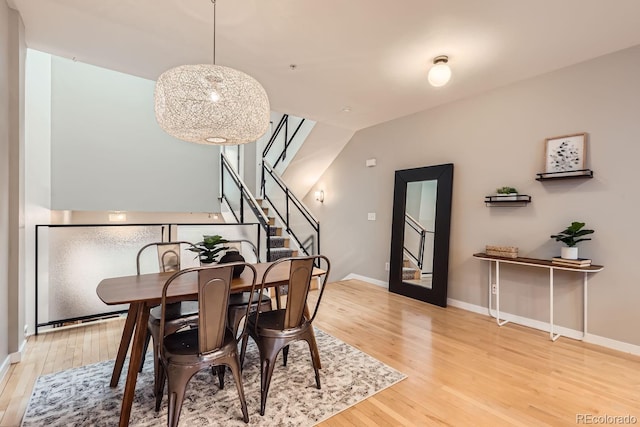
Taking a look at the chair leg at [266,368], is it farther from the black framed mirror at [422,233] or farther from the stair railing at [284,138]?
the stair railing at [284,138]

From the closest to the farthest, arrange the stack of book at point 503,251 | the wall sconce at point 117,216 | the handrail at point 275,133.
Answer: the stack of book at point 503,251 < the wall sconce at point 117,216 < the handrail at point 275,133

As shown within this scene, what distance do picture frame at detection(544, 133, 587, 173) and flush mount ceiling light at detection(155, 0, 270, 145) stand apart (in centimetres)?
299

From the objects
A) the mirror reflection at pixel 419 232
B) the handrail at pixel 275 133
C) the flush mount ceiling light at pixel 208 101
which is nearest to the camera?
the flush mount ceiling light at pixel 208 101

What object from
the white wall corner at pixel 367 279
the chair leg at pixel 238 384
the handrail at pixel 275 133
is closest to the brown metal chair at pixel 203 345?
the chair leg at pixel 238 384

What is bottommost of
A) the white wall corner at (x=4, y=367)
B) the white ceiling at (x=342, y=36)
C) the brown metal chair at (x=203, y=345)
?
the white wall corner at (x=4, y=367)

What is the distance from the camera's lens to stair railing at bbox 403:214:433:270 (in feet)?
14.6

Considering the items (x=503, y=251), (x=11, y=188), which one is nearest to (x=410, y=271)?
(x=503, y=251)

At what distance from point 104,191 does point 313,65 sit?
4.35 m

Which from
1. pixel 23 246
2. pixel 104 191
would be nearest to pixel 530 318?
pixel 23 246

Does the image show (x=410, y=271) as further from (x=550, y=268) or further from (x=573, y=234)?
(x=573, y=234)

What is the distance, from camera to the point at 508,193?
11.4ft

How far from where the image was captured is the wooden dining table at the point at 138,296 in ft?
5.54

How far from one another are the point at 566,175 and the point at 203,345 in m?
3.54

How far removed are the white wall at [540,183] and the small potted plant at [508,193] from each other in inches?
4.5
